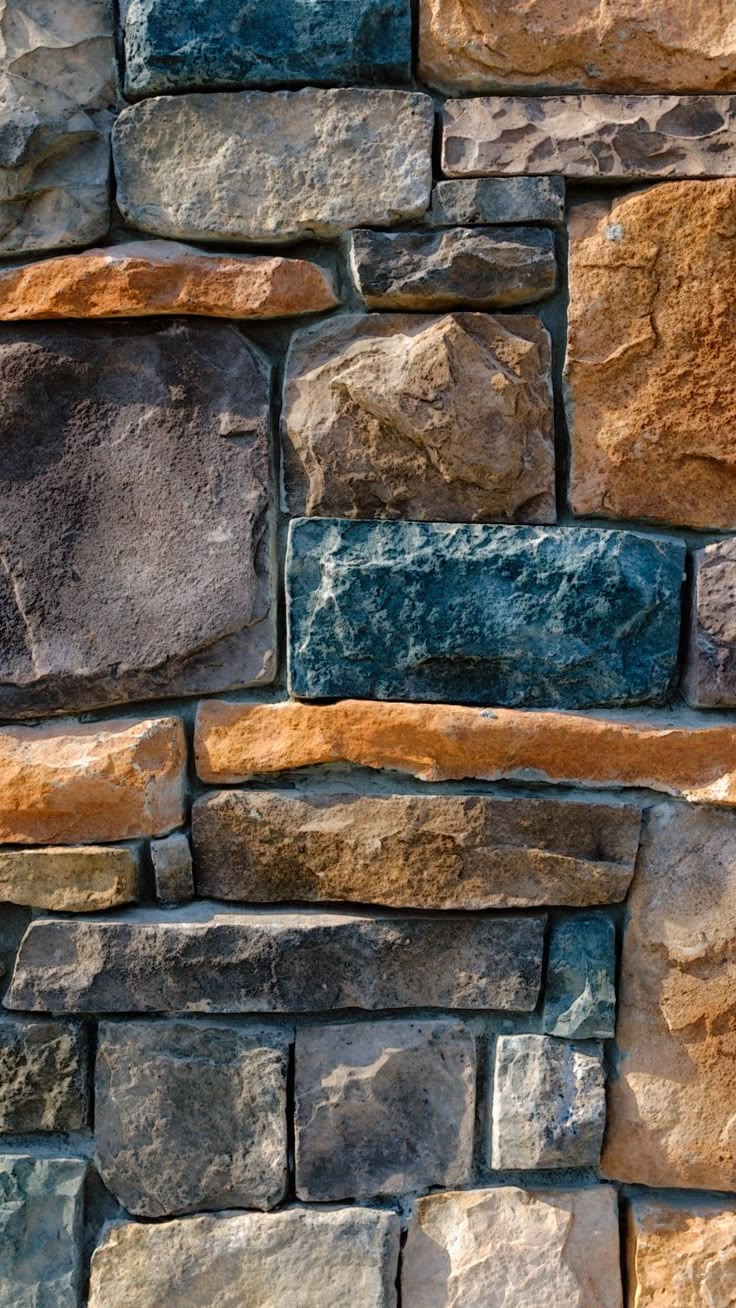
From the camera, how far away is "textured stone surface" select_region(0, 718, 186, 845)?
4.21ft

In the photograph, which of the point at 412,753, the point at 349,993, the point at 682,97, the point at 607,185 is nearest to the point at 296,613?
the point at 412,753

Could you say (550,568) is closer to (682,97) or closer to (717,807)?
(717,807)

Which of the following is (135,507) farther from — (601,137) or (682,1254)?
(682,1254)

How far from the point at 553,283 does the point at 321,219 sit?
28 centimetres

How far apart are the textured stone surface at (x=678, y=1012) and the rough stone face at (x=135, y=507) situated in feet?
1.72

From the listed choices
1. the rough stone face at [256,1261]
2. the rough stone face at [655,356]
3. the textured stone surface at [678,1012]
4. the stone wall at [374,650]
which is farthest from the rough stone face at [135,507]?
the rough stone face at [256,1261]

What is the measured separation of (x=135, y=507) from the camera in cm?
130

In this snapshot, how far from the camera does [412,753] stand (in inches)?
50.1

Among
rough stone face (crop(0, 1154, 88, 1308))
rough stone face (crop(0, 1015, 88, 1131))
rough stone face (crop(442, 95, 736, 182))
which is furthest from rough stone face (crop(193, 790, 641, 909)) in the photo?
rough stone face (crop(442, 95, 736, 182))

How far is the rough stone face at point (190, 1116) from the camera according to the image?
1.28 metres

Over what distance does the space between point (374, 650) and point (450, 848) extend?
245mm

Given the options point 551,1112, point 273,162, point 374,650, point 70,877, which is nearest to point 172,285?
point 273,162

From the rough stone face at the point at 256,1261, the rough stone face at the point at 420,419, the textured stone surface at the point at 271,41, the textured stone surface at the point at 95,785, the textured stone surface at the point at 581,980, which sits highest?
the textured stone surface at the point at 271,41

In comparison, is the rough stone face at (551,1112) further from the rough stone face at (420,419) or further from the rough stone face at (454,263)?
the rough stone face at (454,263)
